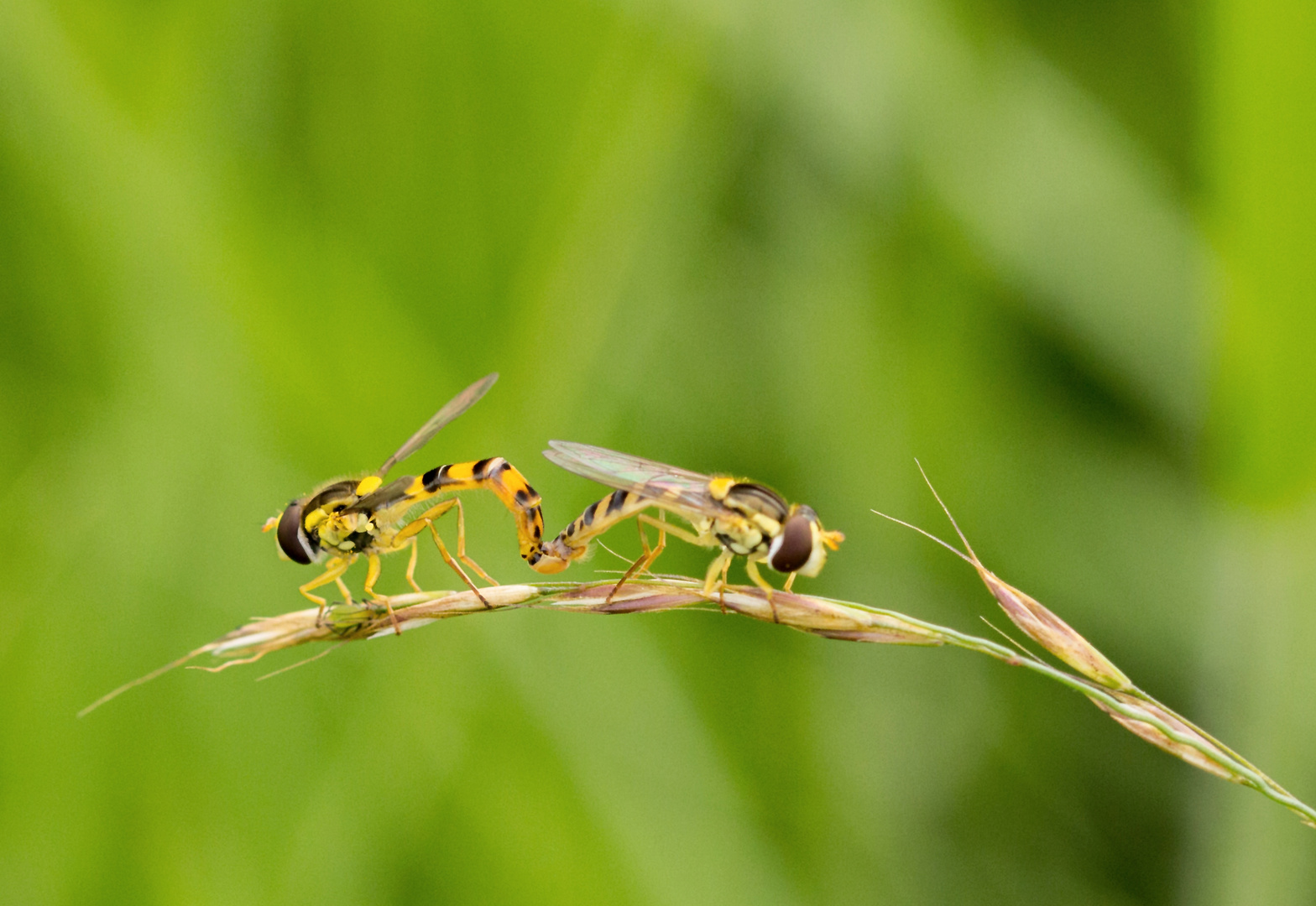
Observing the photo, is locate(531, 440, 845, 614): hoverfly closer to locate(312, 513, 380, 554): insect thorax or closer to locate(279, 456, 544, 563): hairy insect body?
locate(279, 456, 544, 563): hairy insect body

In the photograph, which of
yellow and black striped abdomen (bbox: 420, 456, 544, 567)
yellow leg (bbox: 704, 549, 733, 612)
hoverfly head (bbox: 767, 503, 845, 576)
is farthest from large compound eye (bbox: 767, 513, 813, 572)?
yellow and black striped abdomen (bbox: 420, 456, 544, 567)

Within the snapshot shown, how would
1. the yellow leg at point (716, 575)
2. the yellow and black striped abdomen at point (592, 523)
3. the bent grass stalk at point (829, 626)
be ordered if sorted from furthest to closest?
the yellow and black striped abdomen at point (592, 523)
the yellow leg at point (716, 575)
the bent grass stalk at point (829, 626)

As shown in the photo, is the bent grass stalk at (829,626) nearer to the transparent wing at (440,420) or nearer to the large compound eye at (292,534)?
the large compound eye at (292,534)

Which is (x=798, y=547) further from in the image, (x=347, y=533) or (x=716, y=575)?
(x=347, y=533)

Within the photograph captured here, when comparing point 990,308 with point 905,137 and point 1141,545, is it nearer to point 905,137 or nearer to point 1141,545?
point 905,137

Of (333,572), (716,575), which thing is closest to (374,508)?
(333,572)

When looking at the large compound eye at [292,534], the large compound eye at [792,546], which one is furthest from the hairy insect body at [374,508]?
the large compound eye at [792,546]

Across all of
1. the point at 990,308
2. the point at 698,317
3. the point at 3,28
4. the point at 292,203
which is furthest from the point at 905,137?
the point at 3,28
